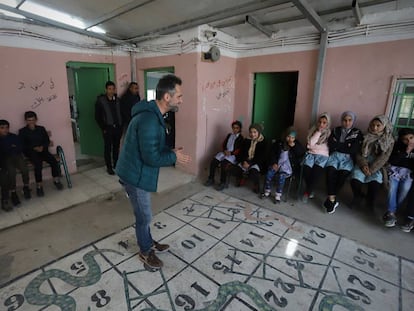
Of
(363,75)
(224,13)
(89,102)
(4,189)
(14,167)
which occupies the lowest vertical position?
(4,189)

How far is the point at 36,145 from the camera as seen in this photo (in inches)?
124

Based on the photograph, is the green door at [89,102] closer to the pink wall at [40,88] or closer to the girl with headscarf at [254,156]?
the pink wall at [40,88]

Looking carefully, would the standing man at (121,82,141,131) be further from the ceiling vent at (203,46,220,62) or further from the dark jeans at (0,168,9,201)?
the dark jeans at (0,168,9,201)

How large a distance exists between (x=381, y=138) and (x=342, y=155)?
0.45m

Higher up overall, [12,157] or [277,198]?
[12,157]

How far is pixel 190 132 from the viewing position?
3.81 meters

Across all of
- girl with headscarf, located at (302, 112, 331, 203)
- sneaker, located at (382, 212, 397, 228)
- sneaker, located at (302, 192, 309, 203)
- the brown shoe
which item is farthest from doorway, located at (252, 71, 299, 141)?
the brown shoe

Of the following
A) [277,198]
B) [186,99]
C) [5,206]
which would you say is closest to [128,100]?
[186,99]

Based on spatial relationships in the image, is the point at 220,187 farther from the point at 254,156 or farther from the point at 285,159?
the point at 285,159

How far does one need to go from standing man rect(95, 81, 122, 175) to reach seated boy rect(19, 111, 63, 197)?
0.82 metres

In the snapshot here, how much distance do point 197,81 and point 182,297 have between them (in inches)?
111

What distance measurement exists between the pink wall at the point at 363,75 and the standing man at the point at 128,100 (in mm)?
3109

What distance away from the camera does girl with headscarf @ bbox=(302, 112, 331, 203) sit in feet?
9.97

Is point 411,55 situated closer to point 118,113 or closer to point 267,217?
point 267,217
